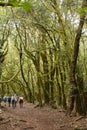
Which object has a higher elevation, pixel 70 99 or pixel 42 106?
pixel 70 99

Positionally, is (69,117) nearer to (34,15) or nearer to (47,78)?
(34,15)

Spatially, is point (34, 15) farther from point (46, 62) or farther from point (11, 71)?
point (11, 71)

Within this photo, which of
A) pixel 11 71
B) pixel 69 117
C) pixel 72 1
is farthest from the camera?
pixel 11 71

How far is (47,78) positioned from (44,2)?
39.7ft

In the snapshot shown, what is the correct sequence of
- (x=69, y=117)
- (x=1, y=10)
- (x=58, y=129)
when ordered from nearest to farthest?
(x=58, y=129)
(x=69, y=117)
(x=1, y=10)

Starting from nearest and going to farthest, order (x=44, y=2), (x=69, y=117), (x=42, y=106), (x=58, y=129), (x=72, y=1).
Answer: (x=58, y=129) → (x=69, y=117) → (x=72, y=1) → (x=44, y=2) → (x=42, y=106)

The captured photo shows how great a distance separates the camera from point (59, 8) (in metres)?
20.8

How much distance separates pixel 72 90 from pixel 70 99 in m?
0.59

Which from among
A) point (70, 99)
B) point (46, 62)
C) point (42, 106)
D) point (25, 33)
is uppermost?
point (25, 33)

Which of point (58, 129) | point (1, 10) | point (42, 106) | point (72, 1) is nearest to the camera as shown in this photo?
point (58, 129)

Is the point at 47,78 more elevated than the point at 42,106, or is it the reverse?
the point at 47,78

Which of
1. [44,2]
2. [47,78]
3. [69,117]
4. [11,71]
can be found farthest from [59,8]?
[11,71]

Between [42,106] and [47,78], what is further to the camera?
[47,78]

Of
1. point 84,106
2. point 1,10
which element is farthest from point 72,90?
point 1,10
